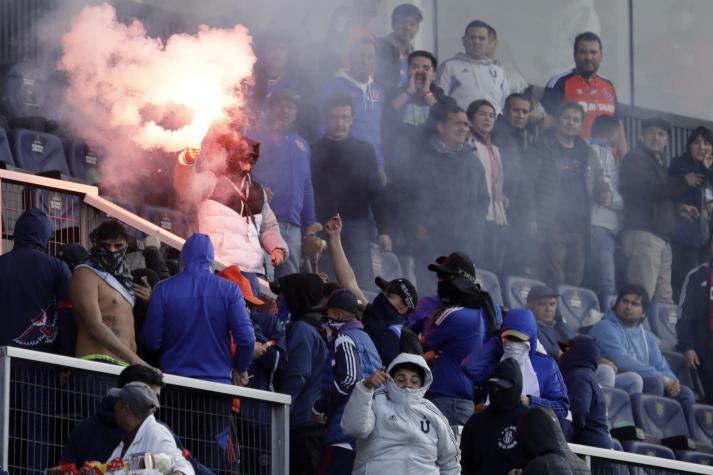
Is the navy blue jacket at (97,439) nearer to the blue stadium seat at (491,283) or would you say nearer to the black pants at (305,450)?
the black pants at (305,450)

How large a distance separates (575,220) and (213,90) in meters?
4.27

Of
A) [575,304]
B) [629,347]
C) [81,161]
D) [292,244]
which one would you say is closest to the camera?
[292,244]

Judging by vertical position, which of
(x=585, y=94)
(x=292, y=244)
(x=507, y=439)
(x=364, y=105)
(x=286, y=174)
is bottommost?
(x=507, y=439)

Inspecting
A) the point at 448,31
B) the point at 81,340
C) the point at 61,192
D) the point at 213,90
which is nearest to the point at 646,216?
the point at 448,31

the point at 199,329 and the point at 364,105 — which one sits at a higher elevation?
the point at 364,105

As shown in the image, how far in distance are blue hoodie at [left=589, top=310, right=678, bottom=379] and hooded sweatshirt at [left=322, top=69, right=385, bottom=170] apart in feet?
6.62

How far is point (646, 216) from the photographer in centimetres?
1817

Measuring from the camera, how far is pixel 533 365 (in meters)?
10.9

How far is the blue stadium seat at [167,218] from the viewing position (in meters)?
14.0

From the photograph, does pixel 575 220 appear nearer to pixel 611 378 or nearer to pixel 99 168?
pixel 611 378

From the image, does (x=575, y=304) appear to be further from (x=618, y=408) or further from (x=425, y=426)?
(x=425, y=426)

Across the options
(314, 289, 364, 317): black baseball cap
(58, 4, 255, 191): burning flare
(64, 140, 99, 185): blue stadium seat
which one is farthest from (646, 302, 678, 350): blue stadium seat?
(314, 289, 364, 317): black baseball cap

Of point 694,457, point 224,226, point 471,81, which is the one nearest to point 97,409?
point 224,226

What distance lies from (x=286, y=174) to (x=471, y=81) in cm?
336
